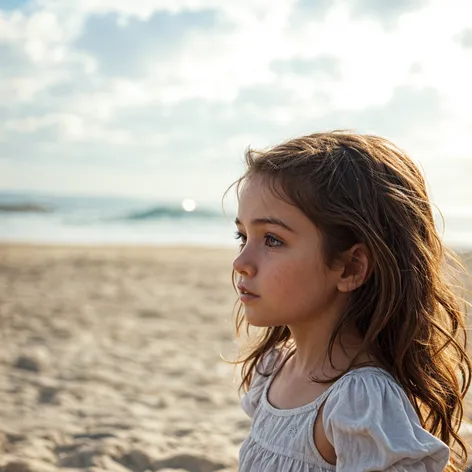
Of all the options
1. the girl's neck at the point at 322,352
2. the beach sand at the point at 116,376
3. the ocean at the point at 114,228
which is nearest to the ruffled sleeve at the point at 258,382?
the girl's neck at the point at 322,352

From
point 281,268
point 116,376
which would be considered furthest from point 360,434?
point 116,376

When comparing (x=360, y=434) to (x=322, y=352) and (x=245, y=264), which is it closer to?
(x=322, y=352)

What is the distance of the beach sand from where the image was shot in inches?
135

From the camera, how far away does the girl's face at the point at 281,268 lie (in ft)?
6.07

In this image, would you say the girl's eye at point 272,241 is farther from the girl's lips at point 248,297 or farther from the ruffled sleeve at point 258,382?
the ruffled sleeve at point 258,382

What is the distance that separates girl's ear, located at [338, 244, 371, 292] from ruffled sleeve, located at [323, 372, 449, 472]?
259mm

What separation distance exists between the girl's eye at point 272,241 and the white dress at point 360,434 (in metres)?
0.39

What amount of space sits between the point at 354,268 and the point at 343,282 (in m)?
0.05

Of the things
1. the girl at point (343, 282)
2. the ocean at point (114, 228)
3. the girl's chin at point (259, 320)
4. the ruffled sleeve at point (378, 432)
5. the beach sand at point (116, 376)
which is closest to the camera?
the ruffled sleeve at point (378, 432)

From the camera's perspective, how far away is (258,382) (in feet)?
7.54

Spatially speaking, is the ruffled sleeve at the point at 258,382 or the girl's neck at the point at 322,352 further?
the ruffled sleeve at the point at 258,382

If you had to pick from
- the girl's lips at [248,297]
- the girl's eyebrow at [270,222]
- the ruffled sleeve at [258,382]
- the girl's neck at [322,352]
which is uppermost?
the girl's eyebrow at [270,222]

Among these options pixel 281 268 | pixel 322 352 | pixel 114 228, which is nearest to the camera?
pixel 281 268

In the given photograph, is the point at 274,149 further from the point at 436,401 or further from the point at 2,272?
the point at 2,272
